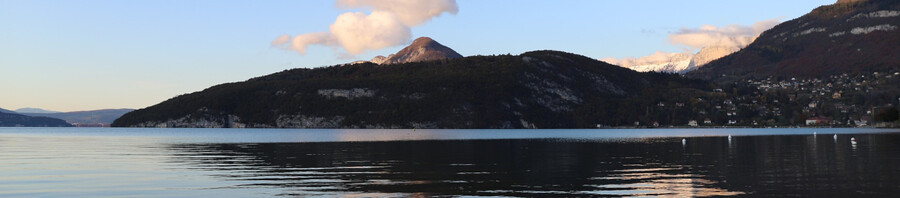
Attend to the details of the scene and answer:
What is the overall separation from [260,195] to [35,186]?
46.1 feet

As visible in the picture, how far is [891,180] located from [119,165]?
171 feet

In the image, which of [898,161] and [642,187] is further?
[898,161]

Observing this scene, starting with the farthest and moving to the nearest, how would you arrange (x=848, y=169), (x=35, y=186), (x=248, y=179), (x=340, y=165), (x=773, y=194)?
1. (x=340, y=165)
2. (x=848, y=169)
3. (x=248, y=179)
4. (x=35, y=186)
5. (x=773, y=194)

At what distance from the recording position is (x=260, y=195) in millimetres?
39156

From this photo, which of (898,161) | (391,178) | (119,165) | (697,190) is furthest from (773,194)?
(119,165)

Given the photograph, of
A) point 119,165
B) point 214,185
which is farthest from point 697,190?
point 119,165

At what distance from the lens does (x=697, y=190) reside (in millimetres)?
41062

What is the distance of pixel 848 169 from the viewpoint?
5622 cm

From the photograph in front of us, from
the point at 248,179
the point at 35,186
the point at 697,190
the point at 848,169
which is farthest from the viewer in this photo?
the point at 848,169

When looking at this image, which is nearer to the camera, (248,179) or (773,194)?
(773,194)

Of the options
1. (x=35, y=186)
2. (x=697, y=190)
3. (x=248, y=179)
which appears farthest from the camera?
(x=248, y=179)

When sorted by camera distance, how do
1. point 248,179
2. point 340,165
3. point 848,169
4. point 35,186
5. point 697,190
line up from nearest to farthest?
point 697,190 < point 35,186 < point 248,179 < point 848,169 < point 340,165

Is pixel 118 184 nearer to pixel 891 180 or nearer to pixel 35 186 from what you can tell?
pixel 35 186

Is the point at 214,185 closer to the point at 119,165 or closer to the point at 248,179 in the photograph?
the point at 248,179
